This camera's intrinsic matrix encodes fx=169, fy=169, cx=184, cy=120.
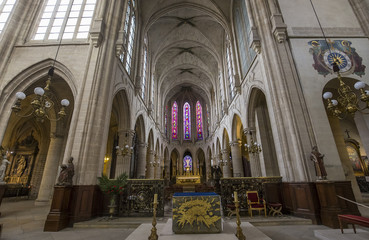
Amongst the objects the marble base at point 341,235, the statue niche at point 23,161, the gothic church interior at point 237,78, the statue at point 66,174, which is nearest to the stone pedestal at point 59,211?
the statue at point 66,174

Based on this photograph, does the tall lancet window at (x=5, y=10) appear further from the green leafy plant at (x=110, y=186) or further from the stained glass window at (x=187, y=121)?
the stained glass window at (x=187, y=121)

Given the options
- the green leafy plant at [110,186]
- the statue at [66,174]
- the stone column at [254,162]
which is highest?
the stone column at [254,162]

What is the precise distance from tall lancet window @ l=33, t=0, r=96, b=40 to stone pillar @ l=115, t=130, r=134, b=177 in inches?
222

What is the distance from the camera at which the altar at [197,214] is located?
3.72 m

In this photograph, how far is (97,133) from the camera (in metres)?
6.70

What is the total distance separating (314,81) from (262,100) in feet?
11.7

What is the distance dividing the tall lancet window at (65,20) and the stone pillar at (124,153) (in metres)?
5.64

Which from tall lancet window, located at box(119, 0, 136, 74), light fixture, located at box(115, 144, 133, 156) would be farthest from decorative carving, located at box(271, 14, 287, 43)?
light fixture, located at box(115, 144, 133, 156)

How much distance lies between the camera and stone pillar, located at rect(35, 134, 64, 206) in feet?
32.6

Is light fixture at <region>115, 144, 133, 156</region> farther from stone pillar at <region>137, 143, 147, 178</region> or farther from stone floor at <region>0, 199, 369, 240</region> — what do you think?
stone pillar at <region>137, 143, 147, 178</region>

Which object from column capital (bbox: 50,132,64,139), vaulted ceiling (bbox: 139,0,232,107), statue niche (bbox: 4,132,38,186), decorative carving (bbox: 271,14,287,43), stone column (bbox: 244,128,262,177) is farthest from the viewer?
statue niche (bbox: 4,132,38,186)

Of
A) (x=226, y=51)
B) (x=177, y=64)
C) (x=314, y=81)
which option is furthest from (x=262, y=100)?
(x=177, y=64)

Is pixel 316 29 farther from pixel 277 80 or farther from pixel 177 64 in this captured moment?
pixel 177 64

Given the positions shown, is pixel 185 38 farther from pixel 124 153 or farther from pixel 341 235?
pixel 341 235
